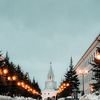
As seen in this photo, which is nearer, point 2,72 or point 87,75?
point 2,72

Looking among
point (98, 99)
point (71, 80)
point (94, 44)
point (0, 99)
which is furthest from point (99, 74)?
point (71, 80)

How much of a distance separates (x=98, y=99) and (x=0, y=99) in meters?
8.77

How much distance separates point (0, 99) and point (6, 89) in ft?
127

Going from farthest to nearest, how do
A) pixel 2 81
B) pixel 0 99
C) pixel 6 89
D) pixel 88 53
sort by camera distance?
pixel 88 53, pixel 6 89, pixel 2 81, pixel 0 99

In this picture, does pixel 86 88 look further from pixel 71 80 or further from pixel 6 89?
pixel 6 89

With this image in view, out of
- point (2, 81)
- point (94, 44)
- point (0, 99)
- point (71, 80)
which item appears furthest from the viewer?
point (71, 80)

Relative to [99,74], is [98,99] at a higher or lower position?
lower

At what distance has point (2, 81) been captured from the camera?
6222cm

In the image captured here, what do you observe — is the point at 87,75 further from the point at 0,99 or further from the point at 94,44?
the point at 0,99

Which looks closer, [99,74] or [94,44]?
[99,74]

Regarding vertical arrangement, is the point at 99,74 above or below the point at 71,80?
below

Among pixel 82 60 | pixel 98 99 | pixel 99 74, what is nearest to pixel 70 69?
pixel 82 60

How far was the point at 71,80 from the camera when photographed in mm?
107938

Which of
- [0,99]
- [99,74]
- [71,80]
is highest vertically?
[71,80]
